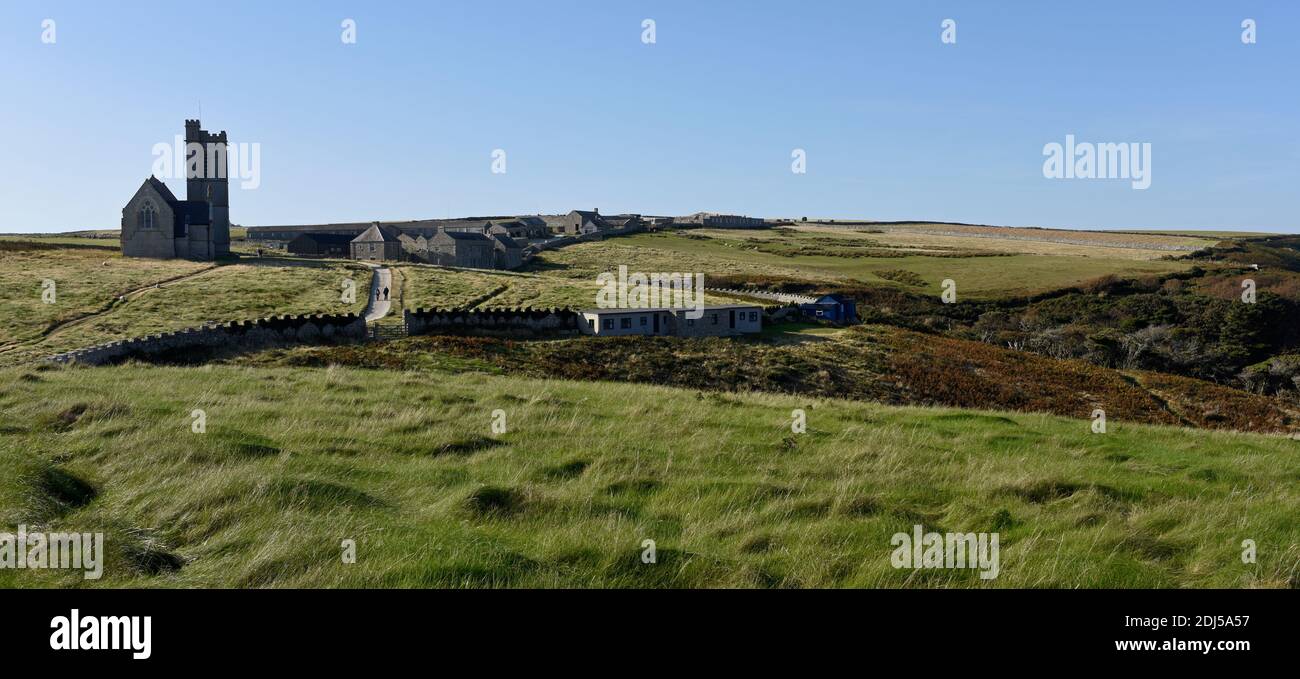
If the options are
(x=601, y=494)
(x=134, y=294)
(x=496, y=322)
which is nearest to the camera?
(x=601, y=494)

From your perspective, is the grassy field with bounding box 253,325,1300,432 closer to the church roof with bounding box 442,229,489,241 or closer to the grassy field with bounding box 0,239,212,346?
the grassy field with bounding box 0,239,212,346

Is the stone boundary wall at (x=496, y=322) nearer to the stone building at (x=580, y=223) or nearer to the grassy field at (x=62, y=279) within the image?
the grassy field at (x=62, y=279)

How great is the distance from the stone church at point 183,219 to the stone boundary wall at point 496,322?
43.5 meters

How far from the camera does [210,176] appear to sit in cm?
8912

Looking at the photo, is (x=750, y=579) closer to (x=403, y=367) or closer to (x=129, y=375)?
(x=129, y=375)

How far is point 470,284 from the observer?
246 ft

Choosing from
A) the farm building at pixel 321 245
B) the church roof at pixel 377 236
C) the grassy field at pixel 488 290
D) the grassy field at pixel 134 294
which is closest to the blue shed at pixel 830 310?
the grassy field at pixel 488 290

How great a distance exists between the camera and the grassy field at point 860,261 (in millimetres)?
93625

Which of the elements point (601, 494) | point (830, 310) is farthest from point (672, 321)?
point (601, 494)

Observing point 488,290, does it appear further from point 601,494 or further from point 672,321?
point 601,494

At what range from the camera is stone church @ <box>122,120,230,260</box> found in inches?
3159

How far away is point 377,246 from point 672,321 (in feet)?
199
